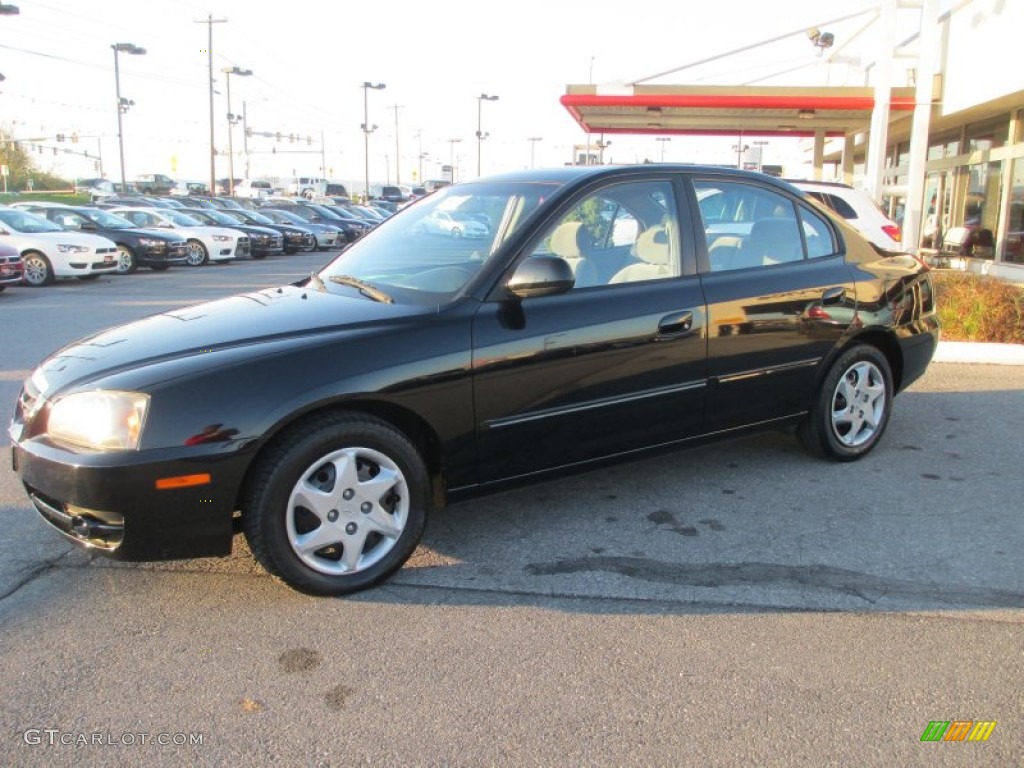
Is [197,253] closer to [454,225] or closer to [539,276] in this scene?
[454,225]

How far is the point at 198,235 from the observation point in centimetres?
2095

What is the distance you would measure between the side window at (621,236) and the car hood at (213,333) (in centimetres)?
86

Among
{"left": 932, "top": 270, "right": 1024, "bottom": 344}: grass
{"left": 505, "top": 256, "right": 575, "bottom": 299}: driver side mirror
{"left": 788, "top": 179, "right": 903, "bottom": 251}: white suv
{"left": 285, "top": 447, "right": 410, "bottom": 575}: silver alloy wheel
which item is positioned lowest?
{"left": 285, "top": 447, "right": 410, "bottom": 575}: silver alloy wheel

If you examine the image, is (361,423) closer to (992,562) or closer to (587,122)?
(992,562)

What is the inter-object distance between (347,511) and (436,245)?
1522mm

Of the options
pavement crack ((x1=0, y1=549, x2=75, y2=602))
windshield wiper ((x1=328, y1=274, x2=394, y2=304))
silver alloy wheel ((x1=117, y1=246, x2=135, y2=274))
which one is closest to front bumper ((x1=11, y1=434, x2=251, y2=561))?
pavement crack ((x1=0, y1=549, x2=75, y2=602))

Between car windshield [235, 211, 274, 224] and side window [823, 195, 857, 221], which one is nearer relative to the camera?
side window [823, 195, 857, 221]

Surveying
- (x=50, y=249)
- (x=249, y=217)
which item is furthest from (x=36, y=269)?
(x=249, y=217)

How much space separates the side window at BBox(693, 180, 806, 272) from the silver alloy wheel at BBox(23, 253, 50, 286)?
1470 centimetres

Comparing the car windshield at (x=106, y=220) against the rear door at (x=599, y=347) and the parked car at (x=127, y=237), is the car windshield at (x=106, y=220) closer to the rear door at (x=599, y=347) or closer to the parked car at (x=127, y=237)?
the parked car at (x=127, y=237)

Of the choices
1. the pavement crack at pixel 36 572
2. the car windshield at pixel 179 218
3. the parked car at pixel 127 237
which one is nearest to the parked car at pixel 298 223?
the car windshield at pixel 179 218

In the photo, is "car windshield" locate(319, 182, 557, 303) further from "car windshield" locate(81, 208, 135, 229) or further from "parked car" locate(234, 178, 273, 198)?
"parked car" locate(234, 178, 273, 198)

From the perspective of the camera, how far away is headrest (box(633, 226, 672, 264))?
163 inches

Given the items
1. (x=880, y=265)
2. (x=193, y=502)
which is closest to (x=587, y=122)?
(x=880, y=265)
